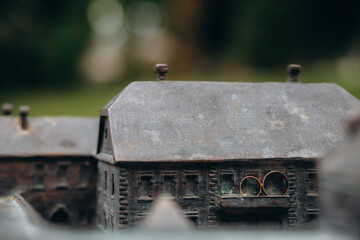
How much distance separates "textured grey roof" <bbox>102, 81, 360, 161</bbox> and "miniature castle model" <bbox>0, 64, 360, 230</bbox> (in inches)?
1.9

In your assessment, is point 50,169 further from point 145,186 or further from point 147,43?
point 147,43

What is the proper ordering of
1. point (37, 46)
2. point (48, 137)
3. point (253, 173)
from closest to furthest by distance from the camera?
point (253, 173) < point (48, 137) < point (37, 46)

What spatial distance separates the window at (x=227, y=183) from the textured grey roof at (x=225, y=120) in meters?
1.10

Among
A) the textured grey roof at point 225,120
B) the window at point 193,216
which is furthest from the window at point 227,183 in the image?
the window at point 193,216

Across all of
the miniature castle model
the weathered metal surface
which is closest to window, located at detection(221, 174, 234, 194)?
the miniature castle model

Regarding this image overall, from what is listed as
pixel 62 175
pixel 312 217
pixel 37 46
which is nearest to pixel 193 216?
pixel 312 217

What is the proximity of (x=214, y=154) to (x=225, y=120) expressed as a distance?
2618 mm

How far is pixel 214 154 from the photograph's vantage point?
27188 millimetres

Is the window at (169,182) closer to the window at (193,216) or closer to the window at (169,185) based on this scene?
the window at (169,185)

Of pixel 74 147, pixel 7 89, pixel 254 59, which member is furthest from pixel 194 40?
pixel 74 147

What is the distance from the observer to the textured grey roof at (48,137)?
1390 inches

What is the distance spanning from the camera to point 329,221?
17.3m

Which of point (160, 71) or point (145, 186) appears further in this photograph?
point (160, 71)

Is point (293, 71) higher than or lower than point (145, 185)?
higher
